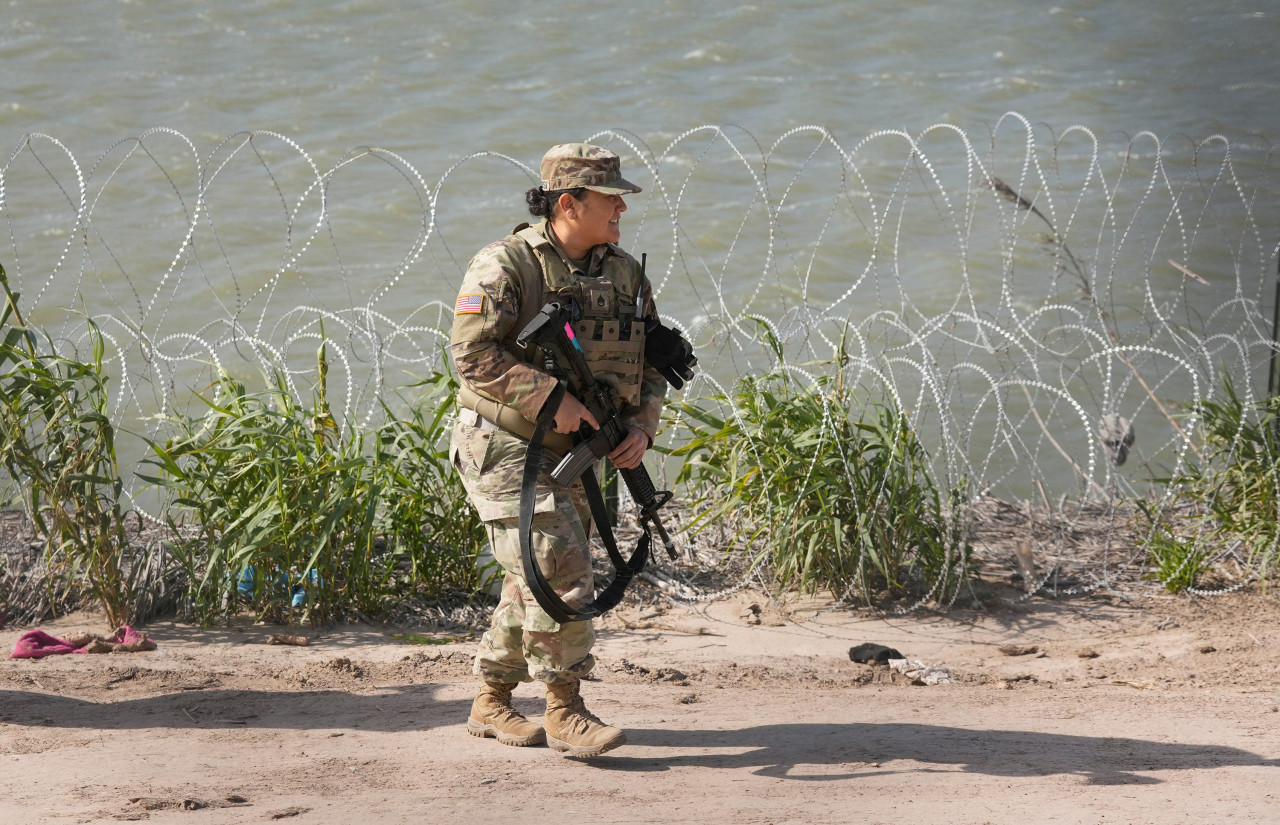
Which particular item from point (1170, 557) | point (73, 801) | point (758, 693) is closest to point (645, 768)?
point (758, 693)

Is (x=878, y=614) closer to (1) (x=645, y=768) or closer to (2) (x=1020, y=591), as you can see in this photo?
(2) (x=1020, y=591)

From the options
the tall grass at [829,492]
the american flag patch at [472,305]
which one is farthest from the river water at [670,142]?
the american flag patch at [472,305]

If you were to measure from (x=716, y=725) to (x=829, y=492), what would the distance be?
1.42 meters

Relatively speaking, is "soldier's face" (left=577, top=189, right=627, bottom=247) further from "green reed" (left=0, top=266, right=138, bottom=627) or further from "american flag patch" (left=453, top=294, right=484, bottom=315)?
"green reed" (left=0, top=266, right=138, bottom=627)

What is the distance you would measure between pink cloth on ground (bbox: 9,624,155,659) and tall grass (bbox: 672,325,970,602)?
2163 millimetres

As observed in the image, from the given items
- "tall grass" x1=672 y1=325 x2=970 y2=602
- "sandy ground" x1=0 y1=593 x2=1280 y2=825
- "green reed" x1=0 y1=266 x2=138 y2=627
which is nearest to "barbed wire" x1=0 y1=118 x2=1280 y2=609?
"tall grass" x1=672 y1=325 x2=970 y2=602

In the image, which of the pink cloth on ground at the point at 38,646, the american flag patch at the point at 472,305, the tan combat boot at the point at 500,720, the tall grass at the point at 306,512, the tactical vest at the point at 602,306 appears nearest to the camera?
the american flag patch at the point at 472,305

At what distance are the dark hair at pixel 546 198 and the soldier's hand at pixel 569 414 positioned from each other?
51 centimetres

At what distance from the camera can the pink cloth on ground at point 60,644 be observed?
4.64 metres

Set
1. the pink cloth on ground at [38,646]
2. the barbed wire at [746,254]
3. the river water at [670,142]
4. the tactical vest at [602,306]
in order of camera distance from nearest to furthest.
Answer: the tactical vest at [602,306] < the pink cloth on ground at [38,646] < the barbed wire at [746,254] < the river water at [670,142]

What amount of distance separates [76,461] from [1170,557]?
417 cm

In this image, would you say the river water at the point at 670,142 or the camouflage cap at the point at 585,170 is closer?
the camouflage cap at the point at 585,170

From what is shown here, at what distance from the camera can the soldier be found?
11.6 ft

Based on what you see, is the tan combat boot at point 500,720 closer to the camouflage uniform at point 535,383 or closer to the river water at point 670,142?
the camouflage uniform at point 535,383
